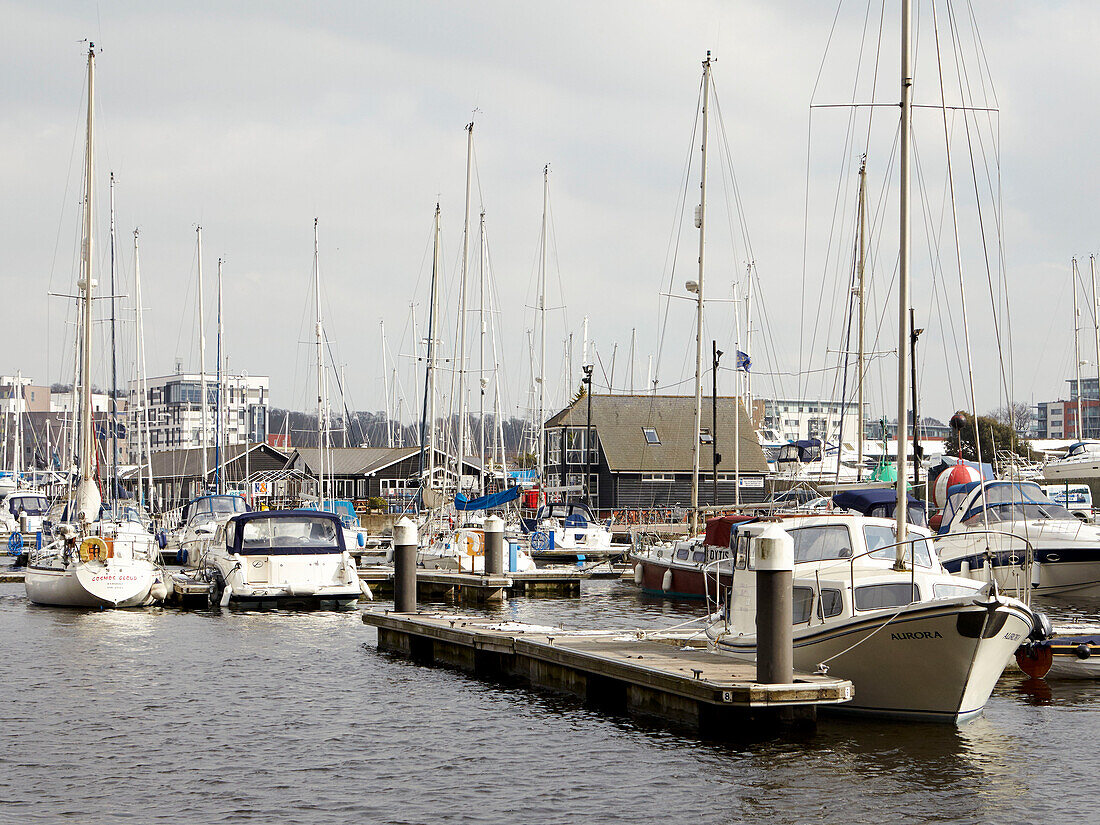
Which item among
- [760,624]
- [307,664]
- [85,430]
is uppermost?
[85,430]

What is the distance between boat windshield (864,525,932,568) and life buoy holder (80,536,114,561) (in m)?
21.4

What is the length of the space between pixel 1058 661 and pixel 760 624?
8.26 meters

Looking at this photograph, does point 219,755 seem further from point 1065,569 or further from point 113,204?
point 113,204

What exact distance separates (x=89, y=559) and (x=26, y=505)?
43478 millimetres

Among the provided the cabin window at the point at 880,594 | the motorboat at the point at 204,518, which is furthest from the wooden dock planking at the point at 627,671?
the motorboat at the point at 204,518

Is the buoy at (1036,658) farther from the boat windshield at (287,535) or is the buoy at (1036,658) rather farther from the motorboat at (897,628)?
the boat windshield at (287,535)

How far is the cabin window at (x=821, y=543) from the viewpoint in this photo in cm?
1956

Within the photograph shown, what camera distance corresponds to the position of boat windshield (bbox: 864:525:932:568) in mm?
19125

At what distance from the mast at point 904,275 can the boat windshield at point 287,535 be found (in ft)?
57.8

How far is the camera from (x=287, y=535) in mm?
33031

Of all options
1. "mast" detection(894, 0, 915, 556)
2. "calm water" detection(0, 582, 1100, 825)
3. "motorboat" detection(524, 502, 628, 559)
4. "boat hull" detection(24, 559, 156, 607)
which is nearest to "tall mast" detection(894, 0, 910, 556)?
"mast" detection(894, 0, 915, 556)

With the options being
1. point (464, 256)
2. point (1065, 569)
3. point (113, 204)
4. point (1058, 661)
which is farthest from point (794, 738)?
point (113, 204)

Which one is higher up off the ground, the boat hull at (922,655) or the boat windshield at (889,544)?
the boat windshield at (889,544)

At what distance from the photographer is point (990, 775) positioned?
15164 millimetres
